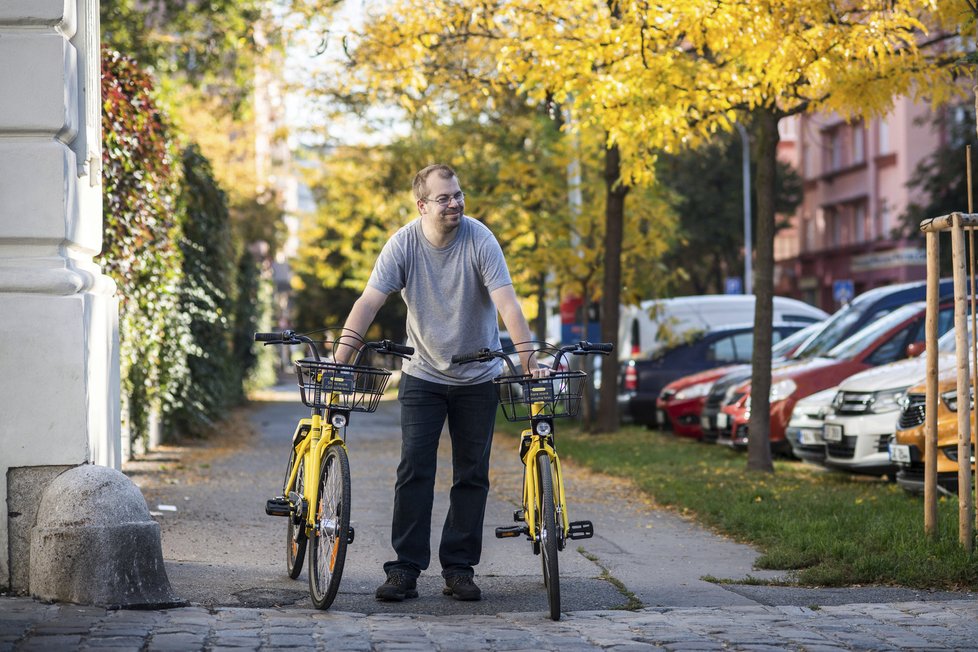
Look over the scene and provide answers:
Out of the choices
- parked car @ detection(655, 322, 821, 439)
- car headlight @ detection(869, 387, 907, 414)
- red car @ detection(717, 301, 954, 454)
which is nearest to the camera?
car headlight @ detection(869, 387, 907, 414)

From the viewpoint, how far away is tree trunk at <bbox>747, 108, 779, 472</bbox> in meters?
13.2

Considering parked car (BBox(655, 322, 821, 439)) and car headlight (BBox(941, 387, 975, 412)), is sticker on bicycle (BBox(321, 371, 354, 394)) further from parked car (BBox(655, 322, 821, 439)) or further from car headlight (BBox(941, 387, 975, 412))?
parked car (BBox(655, 322, 821, 439))

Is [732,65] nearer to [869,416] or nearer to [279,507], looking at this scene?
[869,416]

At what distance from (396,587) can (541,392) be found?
45.1 inches

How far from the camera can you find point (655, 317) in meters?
21.3

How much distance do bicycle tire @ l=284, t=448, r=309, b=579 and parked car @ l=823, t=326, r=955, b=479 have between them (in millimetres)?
6159

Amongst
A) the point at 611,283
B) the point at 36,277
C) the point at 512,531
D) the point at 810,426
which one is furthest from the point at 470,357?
the point at 611,283

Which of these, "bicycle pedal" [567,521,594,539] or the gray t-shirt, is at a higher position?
the gray t-shirt

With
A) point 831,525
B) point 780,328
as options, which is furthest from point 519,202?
point 831,525

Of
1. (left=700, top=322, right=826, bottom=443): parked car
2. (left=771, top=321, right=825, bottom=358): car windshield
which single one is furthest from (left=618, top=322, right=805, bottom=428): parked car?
(left=700, top=322, right=826, bottom=443): parked car

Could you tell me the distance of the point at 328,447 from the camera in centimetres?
680

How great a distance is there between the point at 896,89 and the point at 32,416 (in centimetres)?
816

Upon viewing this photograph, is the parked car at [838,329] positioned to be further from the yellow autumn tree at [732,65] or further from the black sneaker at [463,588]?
the black sneaker at [463,588]

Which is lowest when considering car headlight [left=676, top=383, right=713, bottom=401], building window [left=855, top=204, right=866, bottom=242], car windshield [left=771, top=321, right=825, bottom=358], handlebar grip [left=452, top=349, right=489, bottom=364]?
car headlight [left=676, top=383, right=713, bottom=401]
